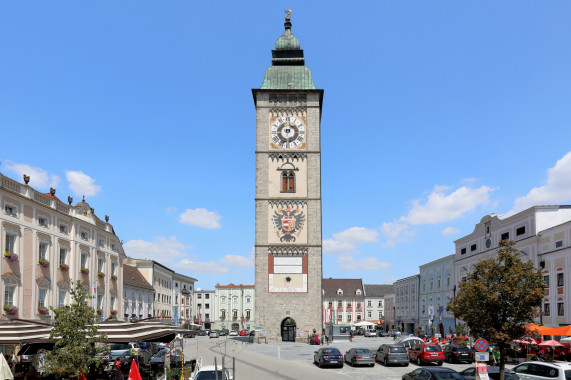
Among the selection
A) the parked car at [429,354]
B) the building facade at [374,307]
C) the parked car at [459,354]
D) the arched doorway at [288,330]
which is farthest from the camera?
the building facade at [374,307]

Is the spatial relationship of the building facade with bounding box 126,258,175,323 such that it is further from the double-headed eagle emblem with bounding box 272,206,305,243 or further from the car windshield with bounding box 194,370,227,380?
the car windshield with bounding box 194,370,227,380

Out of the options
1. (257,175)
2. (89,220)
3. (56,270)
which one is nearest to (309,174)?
(257,175)

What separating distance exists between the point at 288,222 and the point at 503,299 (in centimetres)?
4175

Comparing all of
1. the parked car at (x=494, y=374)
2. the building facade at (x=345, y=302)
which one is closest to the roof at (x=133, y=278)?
the parked car at (x=494, y=374)

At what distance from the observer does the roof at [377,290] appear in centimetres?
14868

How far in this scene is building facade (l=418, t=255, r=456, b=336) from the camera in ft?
279

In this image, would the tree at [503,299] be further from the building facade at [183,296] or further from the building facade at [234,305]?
the building facade at [234,305]

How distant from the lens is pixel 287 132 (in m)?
70.6

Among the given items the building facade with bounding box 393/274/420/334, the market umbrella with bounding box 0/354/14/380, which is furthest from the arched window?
the market umbrella with bounding box 0/354/14/380

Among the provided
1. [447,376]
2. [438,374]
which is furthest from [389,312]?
[447,376]

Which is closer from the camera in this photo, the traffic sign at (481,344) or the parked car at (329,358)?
the traffic sign at (481,344)

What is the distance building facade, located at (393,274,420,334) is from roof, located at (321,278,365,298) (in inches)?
1021

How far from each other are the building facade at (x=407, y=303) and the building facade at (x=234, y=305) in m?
42.5

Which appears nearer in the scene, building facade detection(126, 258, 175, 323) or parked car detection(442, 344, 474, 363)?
parked car detection(442, 344, 474, 363)
